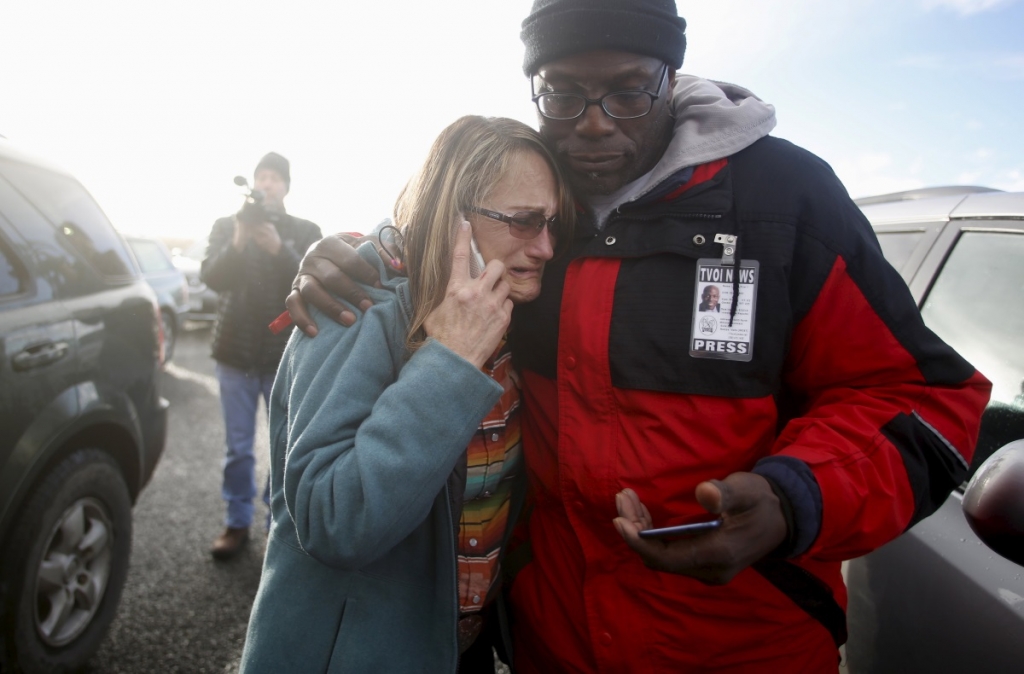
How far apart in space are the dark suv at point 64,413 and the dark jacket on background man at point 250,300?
67 cm

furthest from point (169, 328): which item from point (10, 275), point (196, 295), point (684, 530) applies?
point (684, 530)

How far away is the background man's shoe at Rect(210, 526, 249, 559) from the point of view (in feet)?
11.8

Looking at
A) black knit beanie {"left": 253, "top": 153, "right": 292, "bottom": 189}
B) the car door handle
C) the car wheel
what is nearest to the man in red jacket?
the car door handle

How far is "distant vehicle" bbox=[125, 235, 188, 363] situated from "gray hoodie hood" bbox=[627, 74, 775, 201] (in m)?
7.95

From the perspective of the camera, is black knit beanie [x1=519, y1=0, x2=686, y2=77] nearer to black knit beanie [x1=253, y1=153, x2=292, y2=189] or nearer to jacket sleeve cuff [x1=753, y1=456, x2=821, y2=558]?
jacket sleeve cuff [x1=753, y1=456, x2=821, y2=558]

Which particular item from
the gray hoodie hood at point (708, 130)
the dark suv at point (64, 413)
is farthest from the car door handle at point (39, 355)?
the gray hoodie hood at point (708, 130)

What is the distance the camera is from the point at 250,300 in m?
3.83

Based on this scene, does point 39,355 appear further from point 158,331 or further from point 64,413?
point 158,331

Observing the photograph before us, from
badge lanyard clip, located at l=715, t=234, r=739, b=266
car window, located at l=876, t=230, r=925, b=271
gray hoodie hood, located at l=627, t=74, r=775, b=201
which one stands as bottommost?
car window, located at l=876, t=230, r=925, b=271

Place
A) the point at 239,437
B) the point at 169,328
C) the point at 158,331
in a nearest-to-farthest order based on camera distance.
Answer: the point at 158,331
the point at 239,437
the point at 169,328

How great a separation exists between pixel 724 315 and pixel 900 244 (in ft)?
4.35

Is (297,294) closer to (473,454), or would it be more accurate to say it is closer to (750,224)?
(473,454)

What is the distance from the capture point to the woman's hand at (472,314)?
1.29m

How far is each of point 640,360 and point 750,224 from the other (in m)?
0.35
